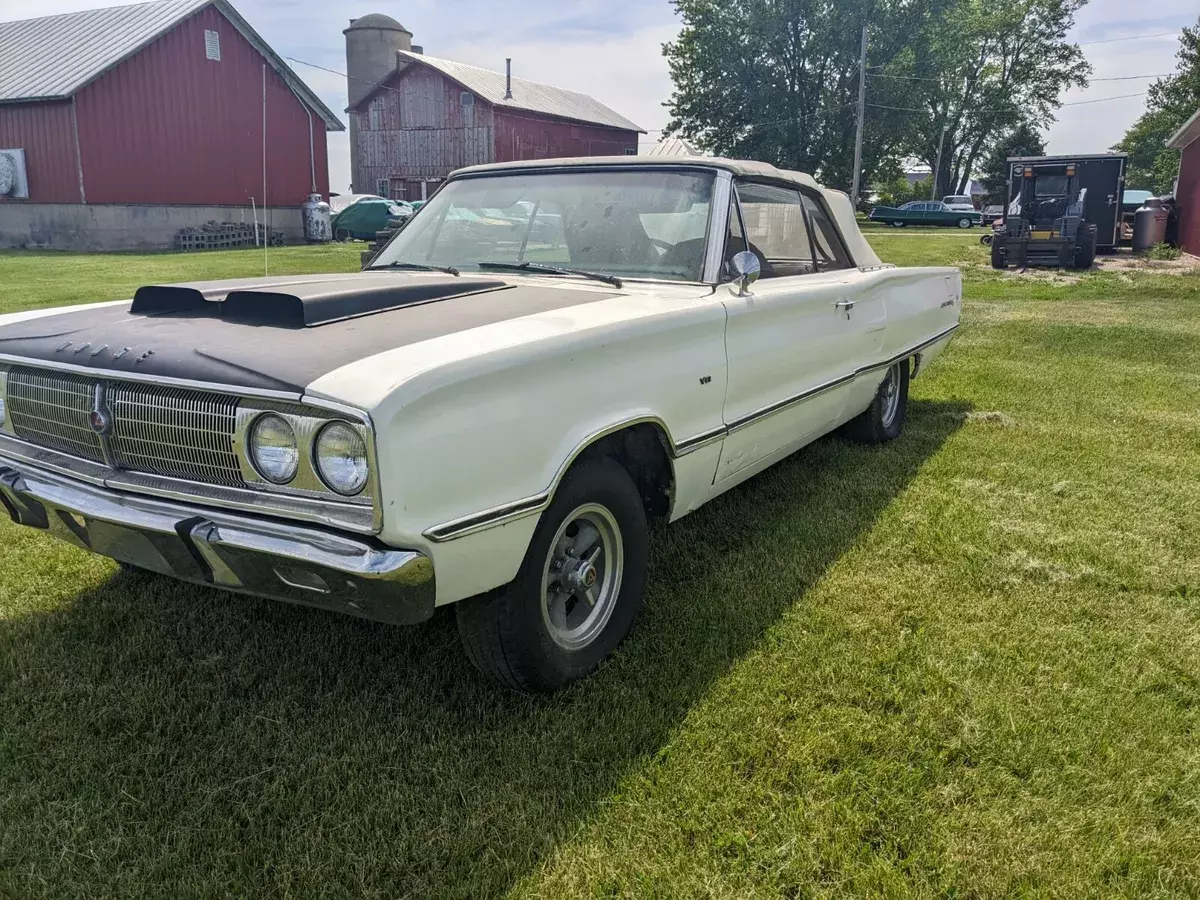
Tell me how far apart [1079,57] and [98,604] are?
5944 centimetres

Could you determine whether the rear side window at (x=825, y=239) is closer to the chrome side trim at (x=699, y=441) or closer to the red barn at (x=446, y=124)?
the chrome side trim at (x=699, y=441)

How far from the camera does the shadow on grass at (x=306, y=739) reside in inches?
82.4

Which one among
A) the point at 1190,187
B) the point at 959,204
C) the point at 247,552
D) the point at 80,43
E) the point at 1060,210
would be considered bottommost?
the point at 247,552

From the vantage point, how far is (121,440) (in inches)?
98.0

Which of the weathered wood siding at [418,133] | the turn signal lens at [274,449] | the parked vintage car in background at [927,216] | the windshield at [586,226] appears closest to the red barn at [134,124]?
the weathered wood siding at [418,133]

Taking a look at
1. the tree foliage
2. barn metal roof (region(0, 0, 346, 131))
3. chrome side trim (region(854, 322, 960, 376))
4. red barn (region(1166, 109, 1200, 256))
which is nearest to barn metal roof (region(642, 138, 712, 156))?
the tree foliage

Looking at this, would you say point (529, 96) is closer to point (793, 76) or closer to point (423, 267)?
point (793, 76)

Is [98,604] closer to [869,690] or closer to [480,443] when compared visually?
[480,443]

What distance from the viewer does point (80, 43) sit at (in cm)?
2472

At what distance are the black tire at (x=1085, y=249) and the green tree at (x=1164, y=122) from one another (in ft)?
54.4

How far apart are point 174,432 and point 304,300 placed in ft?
1.72

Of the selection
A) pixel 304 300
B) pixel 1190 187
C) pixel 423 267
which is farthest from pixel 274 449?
pixel 1190 187

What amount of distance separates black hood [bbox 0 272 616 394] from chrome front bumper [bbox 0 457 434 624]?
13.7 inches

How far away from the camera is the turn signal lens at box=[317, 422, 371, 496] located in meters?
2.11
